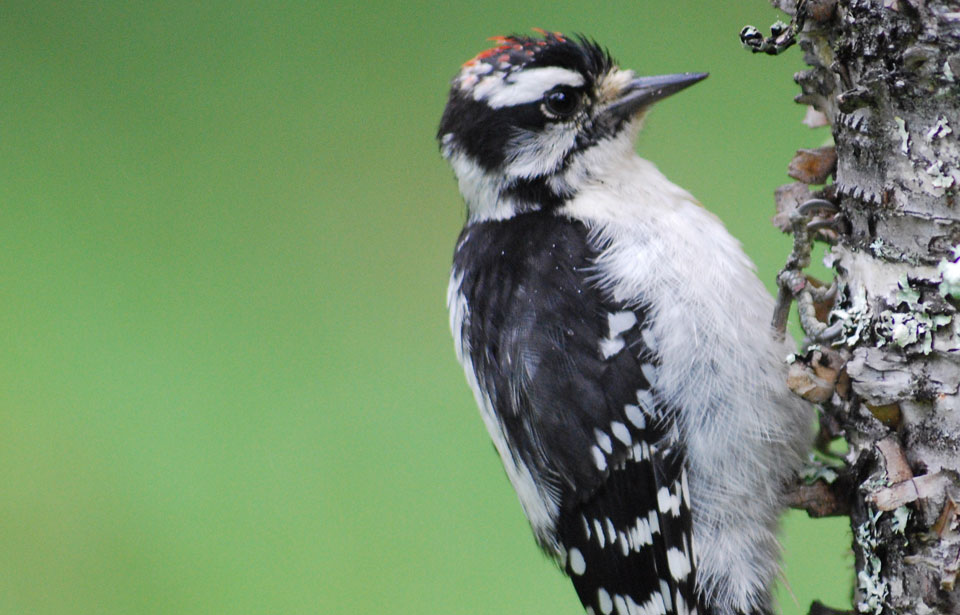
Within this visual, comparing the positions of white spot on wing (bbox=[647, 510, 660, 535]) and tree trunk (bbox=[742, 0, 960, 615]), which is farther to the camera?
white spot on wing (bbox=[647, 510, 660, 535])

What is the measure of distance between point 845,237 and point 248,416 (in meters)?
1.98

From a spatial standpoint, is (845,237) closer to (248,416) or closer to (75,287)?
(248,416)

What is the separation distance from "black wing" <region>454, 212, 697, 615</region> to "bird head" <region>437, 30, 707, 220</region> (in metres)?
0.17

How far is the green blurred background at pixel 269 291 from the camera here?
294 cm

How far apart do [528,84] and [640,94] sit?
0.72 feet

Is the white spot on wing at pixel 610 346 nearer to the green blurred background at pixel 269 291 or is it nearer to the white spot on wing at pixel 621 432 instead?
the white spot on wing at pixel 621 432

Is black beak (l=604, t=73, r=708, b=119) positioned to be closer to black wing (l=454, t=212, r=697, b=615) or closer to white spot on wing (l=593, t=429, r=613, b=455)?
black wing (l=454, t=212, r=697, b=615)

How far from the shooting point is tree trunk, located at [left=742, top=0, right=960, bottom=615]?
1443mm

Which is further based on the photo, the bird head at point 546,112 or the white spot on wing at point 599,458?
→ the bird head at point 546,112

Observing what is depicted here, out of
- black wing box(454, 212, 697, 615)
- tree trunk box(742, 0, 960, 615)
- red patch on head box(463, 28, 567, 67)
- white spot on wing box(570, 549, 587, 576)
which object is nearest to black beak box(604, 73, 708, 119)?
red patch on head box(463, 28, 567, 67)

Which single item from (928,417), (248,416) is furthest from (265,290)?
(928,417)

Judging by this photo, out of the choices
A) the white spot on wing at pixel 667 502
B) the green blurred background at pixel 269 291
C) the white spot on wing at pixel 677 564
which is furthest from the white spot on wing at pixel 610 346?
the green blurred background at pixel 269 291

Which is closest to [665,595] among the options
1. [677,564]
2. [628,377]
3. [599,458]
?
[677,564]

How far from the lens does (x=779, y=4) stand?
5.51ft
